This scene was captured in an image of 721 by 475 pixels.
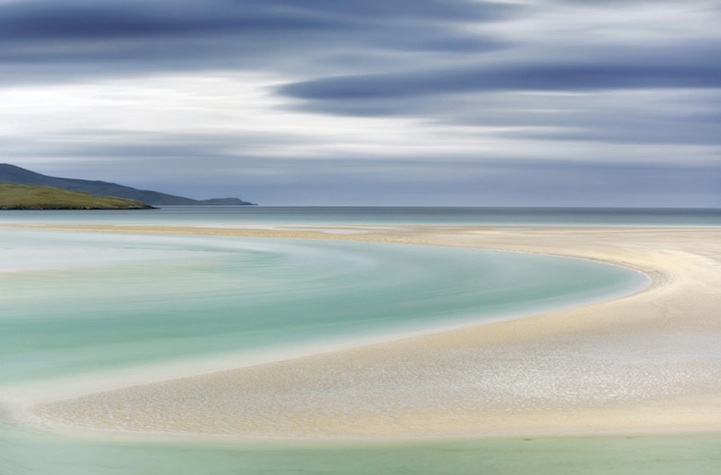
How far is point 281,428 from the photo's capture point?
25.7 feet

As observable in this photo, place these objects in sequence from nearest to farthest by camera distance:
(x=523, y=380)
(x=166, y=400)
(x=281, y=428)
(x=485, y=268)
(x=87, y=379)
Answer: (x=281, y=428)
(x=166, y=400)
(x=523, y=380)
(x=87, y=379)
(x=485, y=268)

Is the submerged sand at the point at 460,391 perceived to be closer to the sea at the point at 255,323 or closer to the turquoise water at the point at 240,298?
the sea at the point at 255,323

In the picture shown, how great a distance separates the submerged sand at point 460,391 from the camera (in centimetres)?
789

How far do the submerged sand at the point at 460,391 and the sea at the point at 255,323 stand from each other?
Result: 0.42m

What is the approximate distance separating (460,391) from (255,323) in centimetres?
724

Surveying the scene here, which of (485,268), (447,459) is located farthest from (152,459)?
(485,268)

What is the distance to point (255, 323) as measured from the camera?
51.7 feet

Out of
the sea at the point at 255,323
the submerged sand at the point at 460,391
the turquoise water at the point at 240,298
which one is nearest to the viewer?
the sea at the point at 255,323

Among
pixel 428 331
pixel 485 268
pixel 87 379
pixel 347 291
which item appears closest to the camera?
pixel 87 379

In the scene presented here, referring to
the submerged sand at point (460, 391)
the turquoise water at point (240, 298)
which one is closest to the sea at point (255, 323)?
the turquoise water at point (240, 298)

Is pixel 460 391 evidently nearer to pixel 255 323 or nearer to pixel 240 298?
pixel 255 323

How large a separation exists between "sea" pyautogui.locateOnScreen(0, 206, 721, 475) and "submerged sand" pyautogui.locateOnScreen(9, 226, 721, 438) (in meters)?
0.42

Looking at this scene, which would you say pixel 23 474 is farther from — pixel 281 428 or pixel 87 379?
pixel 87 379

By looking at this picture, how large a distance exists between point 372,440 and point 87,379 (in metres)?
4.46
